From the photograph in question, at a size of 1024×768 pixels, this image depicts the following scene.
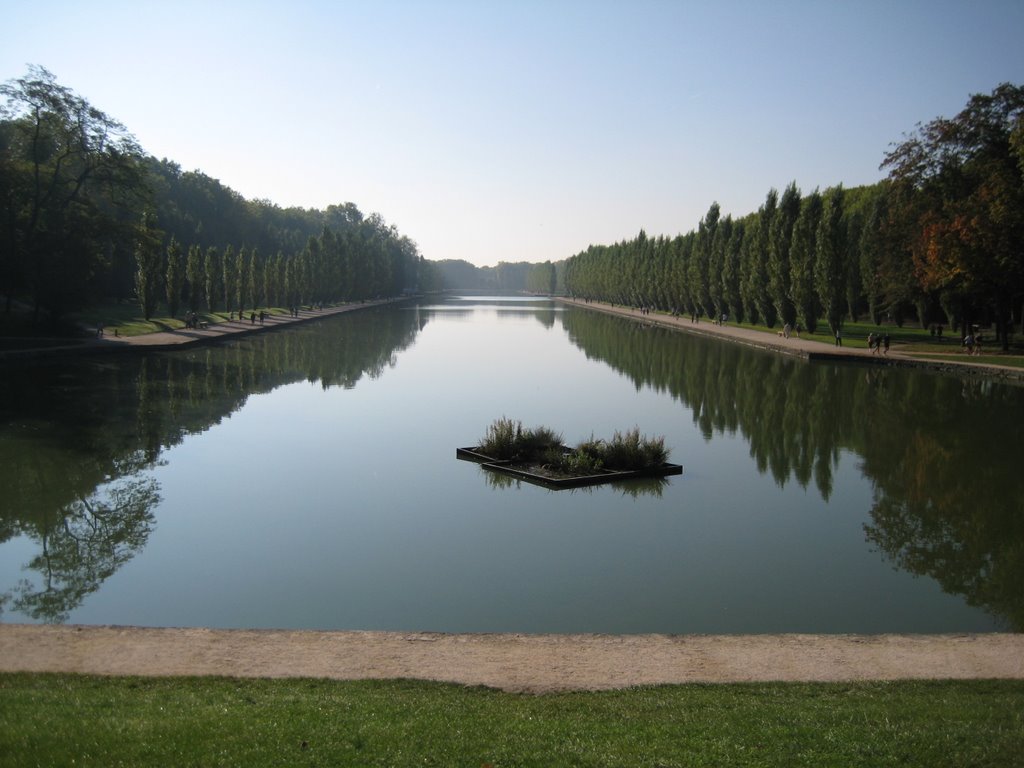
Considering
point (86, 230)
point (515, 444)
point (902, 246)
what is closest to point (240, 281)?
point (86, 230)

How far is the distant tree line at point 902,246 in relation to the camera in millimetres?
33344

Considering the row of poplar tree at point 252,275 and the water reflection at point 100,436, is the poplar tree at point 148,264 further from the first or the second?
the water reflection at point 100,436

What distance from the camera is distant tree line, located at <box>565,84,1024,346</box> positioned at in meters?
33.3

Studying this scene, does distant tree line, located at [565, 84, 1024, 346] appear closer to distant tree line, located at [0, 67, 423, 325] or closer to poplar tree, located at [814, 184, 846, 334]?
poplar tree, located at [814, 184, 846, 334]

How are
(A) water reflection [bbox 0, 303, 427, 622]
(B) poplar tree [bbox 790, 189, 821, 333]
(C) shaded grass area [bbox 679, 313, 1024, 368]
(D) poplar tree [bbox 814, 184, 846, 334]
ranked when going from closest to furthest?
1. (A) water reflection [bbox 0, 303, 427, 622]
2. (C) shaded grass area [bbox 679, 313, 1024, 368]
3. (D) poplar tree [bbox 814, 184, 846, 334]
4. (B) poplar tree [bbox 790, 189, 821, 333]

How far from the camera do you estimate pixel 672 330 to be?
55.8 meters

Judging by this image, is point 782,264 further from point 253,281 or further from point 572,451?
point 253,281

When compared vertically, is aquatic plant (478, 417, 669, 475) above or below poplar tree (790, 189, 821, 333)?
below

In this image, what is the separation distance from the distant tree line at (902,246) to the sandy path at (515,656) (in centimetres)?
2938

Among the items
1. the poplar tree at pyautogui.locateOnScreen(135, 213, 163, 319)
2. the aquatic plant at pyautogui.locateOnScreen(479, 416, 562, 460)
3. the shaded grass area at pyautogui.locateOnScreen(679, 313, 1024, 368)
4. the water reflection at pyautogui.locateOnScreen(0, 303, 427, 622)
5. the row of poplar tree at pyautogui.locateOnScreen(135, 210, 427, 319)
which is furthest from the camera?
the row of poplar tree at pyautogui.locateOnScreen(135, 210, 427, 319)

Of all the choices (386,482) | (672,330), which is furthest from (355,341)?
(386,482)

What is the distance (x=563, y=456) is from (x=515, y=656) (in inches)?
311

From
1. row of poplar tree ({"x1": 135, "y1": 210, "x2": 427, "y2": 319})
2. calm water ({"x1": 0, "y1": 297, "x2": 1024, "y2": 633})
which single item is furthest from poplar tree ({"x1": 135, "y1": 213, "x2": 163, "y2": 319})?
calm water ({"x1": 0, "y1": 297, "x2": 1024, "y2": 633})

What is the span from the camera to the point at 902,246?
41.3 m
